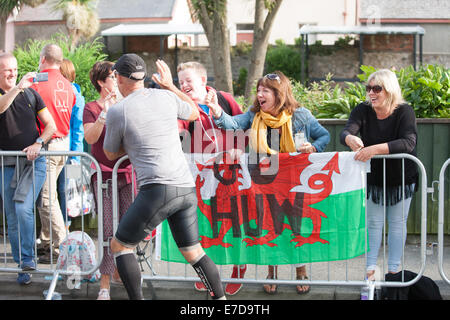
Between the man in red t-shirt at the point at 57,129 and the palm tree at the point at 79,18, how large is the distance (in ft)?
86.3

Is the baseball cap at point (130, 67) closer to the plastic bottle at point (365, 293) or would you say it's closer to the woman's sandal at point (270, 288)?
the woman's sandal at point (270, 288)

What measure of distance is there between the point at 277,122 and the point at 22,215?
234 cm

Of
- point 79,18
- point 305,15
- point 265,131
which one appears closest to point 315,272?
point 265,131

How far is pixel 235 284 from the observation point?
18.1 feet

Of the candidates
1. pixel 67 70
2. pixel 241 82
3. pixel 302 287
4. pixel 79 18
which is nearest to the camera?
pixel 302 287

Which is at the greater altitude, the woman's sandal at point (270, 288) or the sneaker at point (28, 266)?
the sneaker at point (28, 266)

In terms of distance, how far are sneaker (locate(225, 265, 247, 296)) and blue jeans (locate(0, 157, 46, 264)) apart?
1.73 metres

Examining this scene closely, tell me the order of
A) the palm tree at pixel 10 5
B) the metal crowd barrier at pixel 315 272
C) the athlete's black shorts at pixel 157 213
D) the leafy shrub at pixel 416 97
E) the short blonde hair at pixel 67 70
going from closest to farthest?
the athlete's black shorts at pixel 157 213
the metal crowd barrier at pixel 315 272
the short blonde hair at pixel 67 70
the leafy shrub at pixel 416 97
the palm tree at pixel 10 5

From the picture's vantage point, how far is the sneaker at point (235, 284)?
5484 mm

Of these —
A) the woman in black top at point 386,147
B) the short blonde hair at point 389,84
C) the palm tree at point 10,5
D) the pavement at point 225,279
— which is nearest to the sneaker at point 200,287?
the pavement at point 225,279

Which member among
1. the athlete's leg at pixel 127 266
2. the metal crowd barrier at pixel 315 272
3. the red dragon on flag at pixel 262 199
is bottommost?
the metal crowd barrier at pixel 315 272

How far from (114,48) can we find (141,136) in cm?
3040

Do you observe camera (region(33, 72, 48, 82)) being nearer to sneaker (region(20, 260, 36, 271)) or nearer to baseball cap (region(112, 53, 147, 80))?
baseball cap (region(112, 53, 147, 80))

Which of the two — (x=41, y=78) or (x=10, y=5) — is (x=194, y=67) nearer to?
(x=41, y=78)
